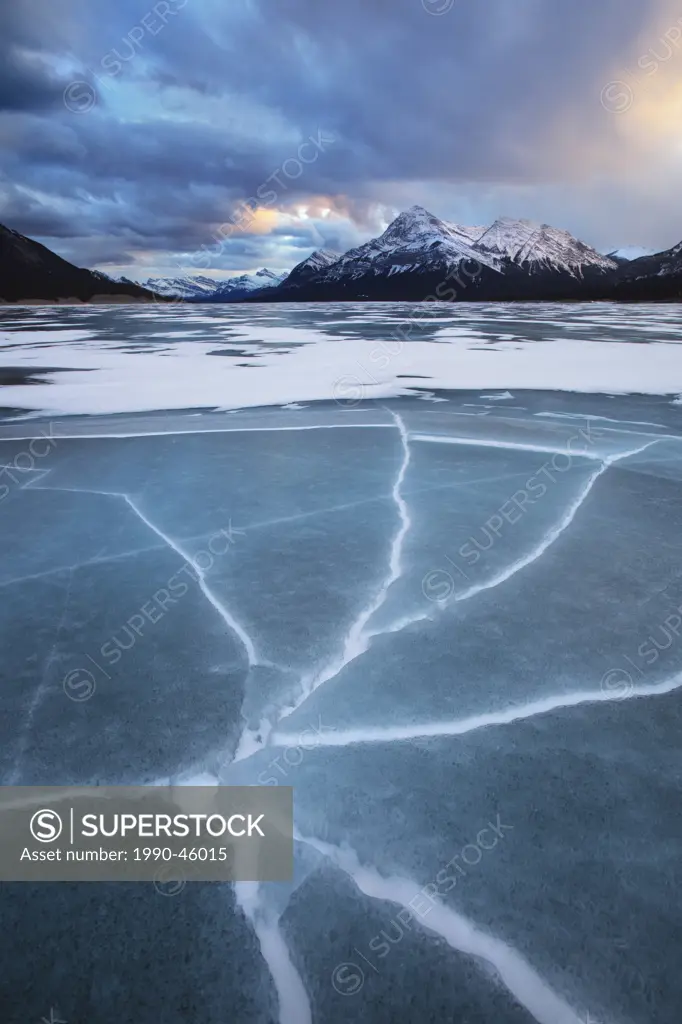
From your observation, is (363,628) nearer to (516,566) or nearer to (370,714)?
(370,714)

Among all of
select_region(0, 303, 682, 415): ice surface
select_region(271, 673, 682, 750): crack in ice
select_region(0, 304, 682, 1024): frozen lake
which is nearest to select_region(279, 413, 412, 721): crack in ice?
select_region(0, 304, 682, 1024): frozen lake

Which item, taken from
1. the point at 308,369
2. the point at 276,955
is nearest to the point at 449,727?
the point at 276,955

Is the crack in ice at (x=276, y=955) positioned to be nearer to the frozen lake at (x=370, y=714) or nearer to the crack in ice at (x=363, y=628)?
the frozen lake at (x=370, y=714)

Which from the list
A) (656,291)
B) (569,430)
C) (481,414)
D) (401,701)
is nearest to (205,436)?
(481,414)

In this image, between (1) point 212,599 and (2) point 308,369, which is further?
(2) point 308,369

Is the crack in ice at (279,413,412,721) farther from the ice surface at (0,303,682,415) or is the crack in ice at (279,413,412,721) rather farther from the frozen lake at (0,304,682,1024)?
the ice surface at (0,303,682,415)

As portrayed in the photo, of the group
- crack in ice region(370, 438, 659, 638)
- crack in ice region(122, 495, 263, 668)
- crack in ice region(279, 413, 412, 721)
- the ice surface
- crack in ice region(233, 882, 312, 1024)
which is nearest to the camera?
crack in ice region(233, 882, 312, 1024)

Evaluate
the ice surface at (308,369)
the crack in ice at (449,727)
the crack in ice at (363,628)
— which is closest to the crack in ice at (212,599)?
the crack in ice at (363,628)

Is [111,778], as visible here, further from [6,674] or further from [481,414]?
[481,414]
